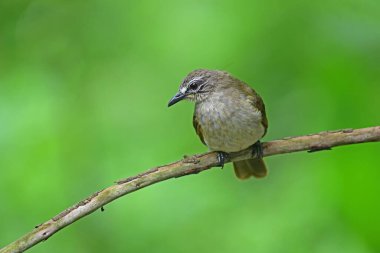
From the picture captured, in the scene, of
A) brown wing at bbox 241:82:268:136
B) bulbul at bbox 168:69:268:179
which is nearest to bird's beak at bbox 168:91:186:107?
bulbul at bbox 168:69:268:179

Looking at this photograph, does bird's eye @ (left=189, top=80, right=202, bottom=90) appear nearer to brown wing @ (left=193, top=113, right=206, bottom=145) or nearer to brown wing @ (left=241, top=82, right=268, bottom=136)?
brown wing @ (left=193, top=113, right=206, bottom=145)

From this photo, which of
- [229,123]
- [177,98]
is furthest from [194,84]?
[229,123]

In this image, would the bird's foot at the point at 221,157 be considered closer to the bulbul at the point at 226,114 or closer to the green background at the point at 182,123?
the bulbul at the point at 226,114

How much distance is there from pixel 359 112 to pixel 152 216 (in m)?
1.62

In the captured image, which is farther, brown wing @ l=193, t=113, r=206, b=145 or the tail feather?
the tail feather

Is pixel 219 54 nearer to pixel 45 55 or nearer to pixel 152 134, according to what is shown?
pixel 152 134

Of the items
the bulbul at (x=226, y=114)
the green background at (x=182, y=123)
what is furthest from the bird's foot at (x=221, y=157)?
the green background at (x=182, y=123)

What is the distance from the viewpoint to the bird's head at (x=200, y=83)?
5.60 m

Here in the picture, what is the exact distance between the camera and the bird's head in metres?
5.60

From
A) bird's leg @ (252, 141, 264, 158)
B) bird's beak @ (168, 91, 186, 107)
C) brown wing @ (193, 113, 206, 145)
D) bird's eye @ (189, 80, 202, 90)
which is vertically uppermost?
bird's eye @ (189, 80, 202, 90)

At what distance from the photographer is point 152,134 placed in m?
5.54

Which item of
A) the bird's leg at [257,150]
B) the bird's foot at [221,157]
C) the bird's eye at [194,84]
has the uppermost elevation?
the bird's eye at [194,84]

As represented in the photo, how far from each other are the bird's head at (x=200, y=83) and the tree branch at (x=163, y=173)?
1158 millimetres

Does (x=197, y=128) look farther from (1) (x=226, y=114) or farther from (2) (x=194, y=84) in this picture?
(2) (x=194, y=84)
